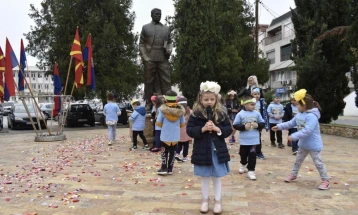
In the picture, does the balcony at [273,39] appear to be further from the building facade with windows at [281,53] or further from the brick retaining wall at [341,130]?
the brick retaining wall at [341,130]

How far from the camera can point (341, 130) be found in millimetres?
13383

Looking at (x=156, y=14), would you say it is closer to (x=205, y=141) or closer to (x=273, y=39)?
(x=205, y=141)

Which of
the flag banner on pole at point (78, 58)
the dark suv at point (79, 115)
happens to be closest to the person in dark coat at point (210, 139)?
the flag banner on pole at point (78, 58)

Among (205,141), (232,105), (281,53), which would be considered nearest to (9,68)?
(232,105)

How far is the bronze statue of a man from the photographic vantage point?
1005 centimetres

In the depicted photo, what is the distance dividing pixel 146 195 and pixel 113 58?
57.4ft

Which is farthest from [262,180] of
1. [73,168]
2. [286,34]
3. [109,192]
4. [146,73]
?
[286,34]

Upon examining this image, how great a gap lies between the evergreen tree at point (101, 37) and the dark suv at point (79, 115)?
2.81 feet

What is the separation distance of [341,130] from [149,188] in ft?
32.9

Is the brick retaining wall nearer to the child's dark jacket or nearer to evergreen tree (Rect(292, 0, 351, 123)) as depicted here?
evergreen tree (Rect(292, 0, 351, 123))

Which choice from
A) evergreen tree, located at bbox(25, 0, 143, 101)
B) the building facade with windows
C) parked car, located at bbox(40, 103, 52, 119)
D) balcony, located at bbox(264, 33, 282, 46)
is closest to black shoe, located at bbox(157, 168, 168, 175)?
evergreen tree, located at bbox(25, 0, 143, 101)

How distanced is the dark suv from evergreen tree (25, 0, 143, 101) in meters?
0.86

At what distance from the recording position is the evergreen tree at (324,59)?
14.4 metres

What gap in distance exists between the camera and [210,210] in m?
4.47
